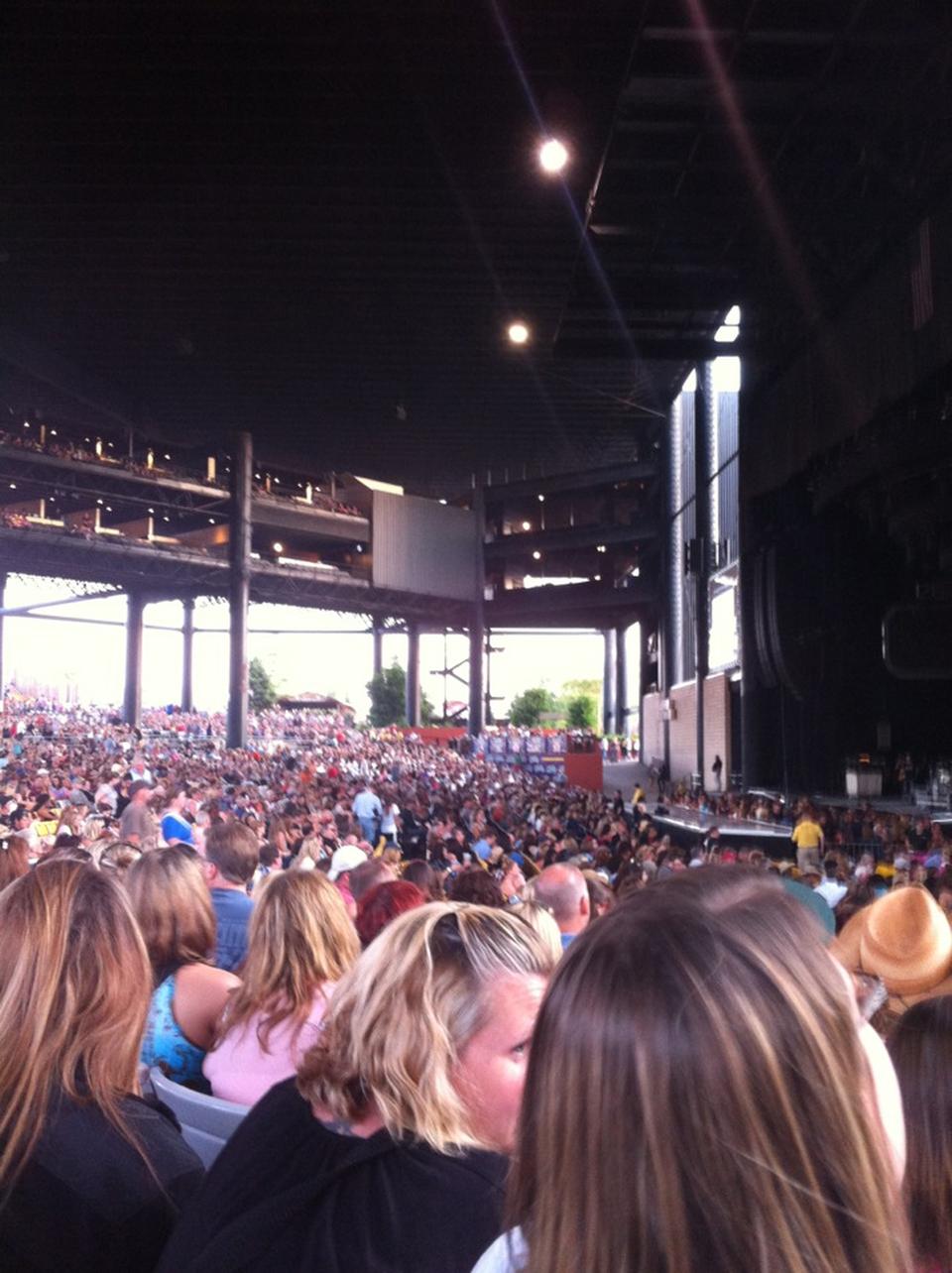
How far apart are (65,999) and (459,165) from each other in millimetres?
14707

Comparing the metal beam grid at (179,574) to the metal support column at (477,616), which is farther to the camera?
the metal support column at (477,616)

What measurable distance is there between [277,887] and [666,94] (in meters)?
11.2

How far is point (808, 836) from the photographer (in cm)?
1317

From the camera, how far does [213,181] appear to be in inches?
610

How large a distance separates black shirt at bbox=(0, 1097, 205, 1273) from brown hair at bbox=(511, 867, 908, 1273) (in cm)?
99

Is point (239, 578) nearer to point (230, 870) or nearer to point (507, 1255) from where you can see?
point (230, 870)

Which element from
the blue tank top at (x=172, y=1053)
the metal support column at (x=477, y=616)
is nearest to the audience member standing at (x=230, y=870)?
the blue tank top at (x=172, y=1053)

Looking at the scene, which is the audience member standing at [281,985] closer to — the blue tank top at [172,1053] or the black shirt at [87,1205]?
the blue tank top at [172,1053]

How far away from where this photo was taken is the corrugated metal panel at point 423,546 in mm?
43188

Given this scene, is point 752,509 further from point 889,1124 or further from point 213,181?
point 889,1124

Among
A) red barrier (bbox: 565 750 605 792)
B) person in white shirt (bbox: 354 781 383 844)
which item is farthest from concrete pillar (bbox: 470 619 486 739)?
person in white shirt (bbox: 354 781 383 844)

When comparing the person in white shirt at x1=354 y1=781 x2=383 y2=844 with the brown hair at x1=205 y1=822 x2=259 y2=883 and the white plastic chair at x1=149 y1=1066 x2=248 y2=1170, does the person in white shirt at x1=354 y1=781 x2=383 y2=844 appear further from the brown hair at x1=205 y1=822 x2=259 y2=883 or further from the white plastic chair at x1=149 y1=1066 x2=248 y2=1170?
the white plastic chair at x1=149 y1=1066 x2=248 y2=1170

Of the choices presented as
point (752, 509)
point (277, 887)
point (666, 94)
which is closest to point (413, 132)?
point (666, 94)

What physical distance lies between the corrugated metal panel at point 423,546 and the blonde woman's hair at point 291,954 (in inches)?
1572
